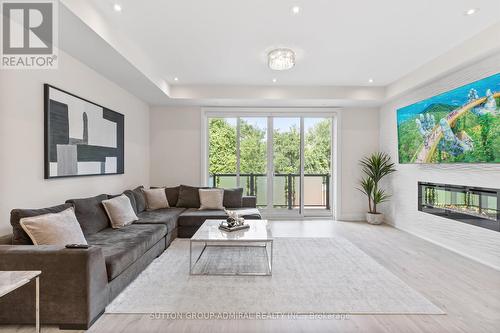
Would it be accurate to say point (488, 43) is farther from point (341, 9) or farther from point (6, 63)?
point (6, 63)

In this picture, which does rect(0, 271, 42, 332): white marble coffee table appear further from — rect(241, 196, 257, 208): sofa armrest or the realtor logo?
rect(241, 196, 257, 208): sofa armrest

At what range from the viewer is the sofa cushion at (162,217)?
13.1 ft

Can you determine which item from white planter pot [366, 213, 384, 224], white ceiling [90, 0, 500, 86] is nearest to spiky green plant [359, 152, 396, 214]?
white planter pot [366, 213, 384, 224]

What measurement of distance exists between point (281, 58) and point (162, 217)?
9.83 feet

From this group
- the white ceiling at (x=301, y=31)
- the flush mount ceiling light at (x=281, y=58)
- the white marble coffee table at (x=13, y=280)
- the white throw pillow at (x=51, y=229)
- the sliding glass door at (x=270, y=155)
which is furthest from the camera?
the sliding glass door at (x=270, y=155)

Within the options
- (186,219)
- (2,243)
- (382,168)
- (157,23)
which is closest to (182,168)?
(186,219)

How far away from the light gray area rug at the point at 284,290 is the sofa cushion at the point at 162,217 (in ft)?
1.99

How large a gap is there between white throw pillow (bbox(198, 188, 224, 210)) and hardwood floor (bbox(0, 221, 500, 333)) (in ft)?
8.64

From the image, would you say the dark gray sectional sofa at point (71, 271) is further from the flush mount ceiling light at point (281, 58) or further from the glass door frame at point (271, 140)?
the glass door frame at point (271, 140)

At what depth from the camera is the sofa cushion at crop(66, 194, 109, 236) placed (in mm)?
3118

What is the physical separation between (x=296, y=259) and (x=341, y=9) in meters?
3.04

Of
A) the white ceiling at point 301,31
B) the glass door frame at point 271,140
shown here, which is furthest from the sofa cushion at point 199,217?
the white ceiling at point 301,31

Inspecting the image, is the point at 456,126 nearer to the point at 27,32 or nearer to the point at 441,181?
the point at 441,181

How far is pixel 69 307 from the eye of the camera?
2.05 metres
